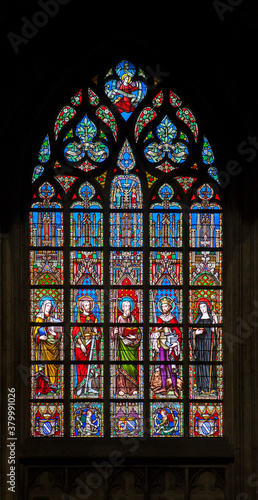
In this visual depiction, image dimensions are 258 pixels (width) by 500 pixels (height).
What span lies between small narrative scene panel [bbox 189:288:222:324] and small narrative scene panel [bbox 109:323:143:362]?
2.10 feet

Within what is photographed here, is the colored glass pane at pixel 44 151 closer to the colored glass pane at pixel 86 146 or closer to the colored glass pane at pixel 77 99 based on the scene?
the colored glass pane at pixel 86 146

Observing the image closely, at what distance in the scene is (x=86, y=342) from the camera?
364 inches

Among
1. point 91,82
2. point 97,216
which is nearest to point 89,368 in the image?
point 97,216

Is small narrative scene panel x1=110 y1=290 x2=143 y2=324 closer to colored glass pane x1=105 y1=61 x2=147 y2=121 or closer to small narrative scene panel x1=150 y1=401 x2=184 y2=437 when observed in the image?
small narrative scene panel x1=150 y1=401 x2=184 y2=437

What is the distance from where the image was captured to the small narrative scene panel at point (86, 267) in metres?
9.30

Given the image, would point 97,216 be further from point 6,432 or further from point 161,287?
point 6,432

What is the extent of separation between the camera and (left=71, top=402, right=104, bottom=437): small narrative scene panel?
9.20 m

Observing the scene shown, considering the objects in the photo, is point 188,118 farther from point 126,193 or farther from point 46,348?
point 46,348

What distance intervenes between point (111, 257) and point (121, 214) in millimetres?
503

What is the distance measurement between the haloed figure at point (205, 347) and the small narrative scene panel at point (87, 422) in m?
1.14

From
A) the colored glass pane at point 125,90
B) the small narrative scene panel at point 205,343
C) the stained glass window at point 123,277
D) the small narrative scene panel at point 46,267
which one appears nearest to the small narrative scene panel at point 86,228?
the stained glass window at point 123,277

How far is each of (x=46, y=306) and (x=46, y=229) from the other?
873mm

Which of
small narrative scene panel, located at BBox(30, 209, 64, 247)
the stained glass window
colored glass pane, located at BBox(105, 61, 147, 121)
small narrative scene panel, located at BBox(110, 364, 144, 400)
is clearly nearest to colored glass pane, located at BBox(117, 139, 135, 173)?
the stained glass window

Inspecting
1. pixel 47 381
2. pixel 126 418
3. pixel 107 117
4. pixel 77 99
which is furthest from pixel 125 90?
pixel 126 418
